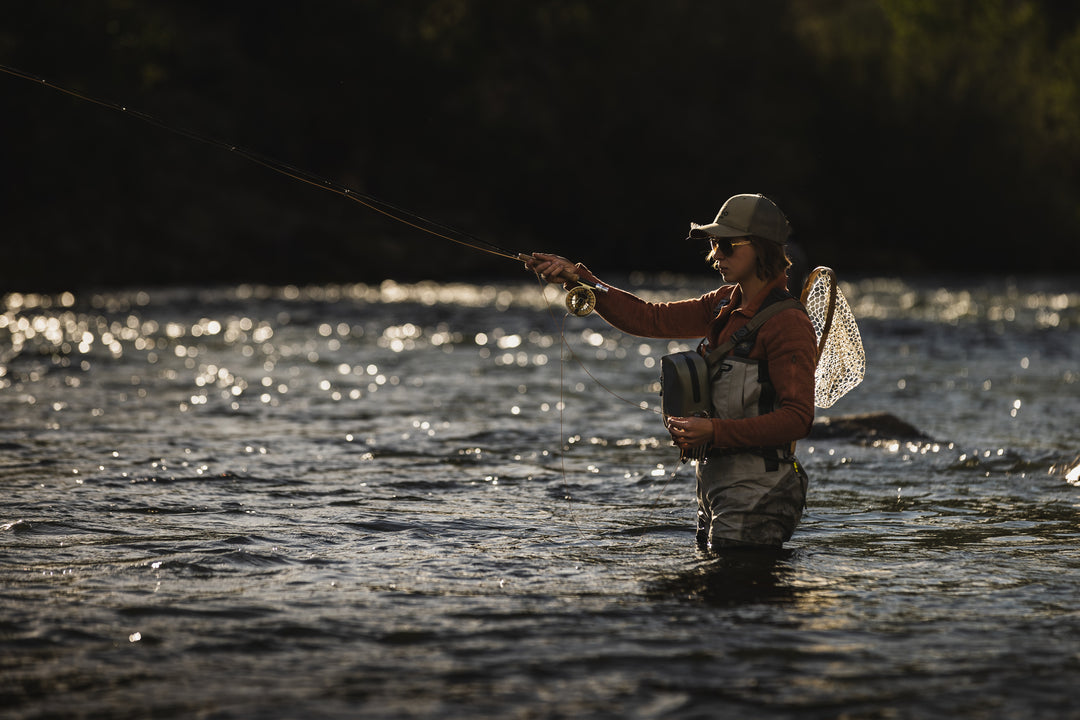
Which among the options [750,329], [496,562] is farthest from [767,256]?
[496,562]

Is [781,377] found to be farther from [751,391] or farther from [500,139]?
[500,139]

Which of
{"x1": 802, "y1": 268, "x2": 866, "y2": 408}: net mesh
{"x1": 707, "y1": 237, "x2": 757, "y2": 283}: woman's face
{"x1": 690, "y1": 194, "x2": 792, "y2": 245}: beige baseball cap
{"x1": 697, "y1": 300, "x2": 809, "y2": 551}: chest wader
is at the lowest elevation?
{"x1": 697, "y1": 300, "x2": 809, "y2": 551}: chest wader

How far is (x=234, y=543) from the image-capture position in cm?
657

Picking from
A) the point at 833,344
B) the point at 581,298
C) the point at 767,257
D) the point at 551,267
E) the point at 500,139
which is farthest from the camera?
the point at 500,139

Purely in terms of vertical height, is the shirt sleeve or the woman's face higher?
the woman's face

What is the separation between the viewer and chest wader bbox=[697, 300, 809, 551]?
5.80 m

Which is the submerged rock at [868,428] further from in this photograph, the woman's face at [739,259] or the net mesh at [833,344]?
the woman's face at [739,259]

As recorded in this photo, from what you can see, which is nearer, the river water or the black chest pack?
the river water

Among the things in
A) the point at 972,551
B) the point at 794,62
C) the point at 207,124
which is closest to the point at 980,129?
the point at 794,62

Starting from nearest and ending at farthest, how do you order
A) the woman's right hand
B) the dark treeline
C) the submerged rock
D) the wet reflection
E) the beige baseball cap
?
1. the wet reflection
2. the beige baseball cap
3. the woman's right hand
4. the submerged rock
5. the dark treeline

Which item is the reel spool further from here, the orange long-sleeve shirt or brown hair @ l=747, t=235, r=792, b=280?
brown hair @ l=747, t=235, r=792, b=280

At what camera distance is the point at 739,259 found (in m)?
5.79

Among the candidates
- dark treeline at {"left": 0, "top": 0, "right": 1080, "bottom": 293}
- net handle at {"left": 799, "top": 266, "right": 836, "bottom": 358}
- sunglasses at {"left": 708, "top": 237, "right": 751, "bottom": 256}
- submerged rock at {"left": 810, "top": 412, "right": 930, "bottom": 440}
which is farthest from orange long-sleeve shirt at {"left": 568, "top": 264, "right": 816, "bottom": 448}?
dark treeline at {"left": 0, "top": 0, "right": 1080, "bottom": 293}

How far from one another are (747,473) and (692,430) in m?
0.40
